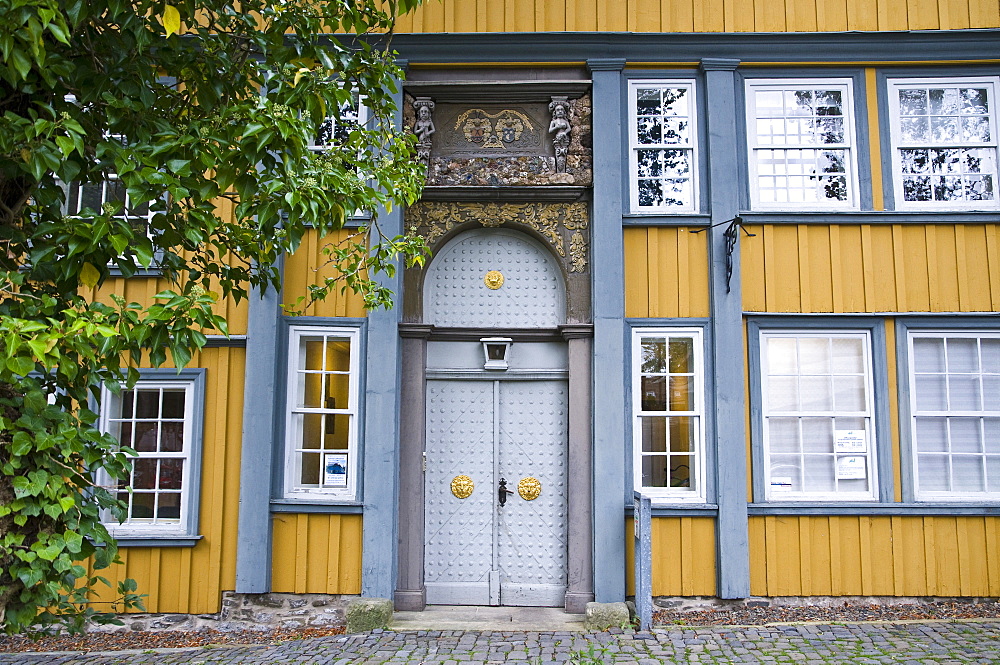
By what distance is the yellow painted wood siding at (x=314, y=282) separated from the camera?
778 centimetres

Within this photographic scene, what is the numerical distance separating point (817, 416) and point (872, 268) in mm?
1609

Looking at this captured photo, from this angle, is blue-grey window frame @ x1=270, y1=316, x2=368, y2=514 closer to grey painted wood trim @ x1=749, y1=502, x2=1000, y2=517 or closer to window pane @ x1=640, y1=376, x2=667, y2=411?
window pane @ x1=640, y1=376, x2=667, y2=411

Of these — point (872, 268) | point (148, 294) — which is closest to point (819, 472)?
point (872, 268)

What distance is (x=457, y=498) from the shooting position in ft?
26.2

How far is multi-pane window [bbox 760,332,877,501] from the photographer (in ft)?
25.2

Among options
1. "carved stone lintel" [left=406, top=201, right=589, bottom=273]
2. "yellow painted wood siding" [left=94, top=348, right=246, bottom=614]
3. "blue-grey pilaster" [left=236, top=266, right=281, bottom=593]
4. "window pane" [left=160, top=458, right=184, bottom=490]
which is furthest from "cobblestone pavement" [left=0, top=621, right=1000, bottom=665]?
"carved stone lintel" [left=406, top=201, right=589, bottom=273]

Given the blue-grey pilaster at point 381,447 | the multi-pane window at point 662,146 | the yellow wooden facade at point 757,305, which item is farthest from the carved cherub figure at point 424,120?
the multi-pane window at point 662,146

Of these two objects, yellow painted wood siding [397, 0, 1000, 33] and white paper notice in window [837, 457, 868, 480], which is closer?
white paper notice in window [837, 457, 868, 480]

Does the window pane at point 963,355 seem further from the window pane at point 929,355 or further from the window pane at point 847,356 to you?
the window pane at point 847,356

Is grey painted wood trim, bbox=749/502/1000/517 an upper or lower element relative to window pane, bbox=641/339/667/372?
lower

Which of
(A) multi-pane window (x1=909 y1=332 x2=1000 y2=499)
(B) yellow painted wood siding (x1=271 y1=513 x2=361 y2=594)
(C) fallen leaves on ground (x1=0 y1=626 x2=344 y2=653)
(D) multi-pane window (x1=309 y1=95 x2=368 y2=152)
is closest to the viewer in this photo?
(C) fallen leaves on ground (x1=0 y1=626 x2=344 y2=653)

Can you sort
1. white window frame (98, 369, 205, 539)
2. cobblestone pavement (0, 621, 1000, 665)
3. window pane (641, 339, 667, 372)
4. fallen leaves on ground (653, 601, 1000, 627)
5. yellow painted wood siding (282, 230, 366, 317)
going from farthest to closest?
window pane (641, 339, 667, 372) → yellow painted wood siding (282, 230, 366, 317) → white window frame (98, 369, 205, 539) → fallen leaves on ground (653, 601, 1000, 627) → cobblestone pavement (0, 621, 1000, 665)

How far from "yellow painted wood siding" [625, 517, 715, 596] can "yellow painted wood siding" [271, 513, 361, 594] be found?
270 centimetres

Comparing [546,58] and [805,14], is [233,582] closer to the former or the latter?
[546,58]
